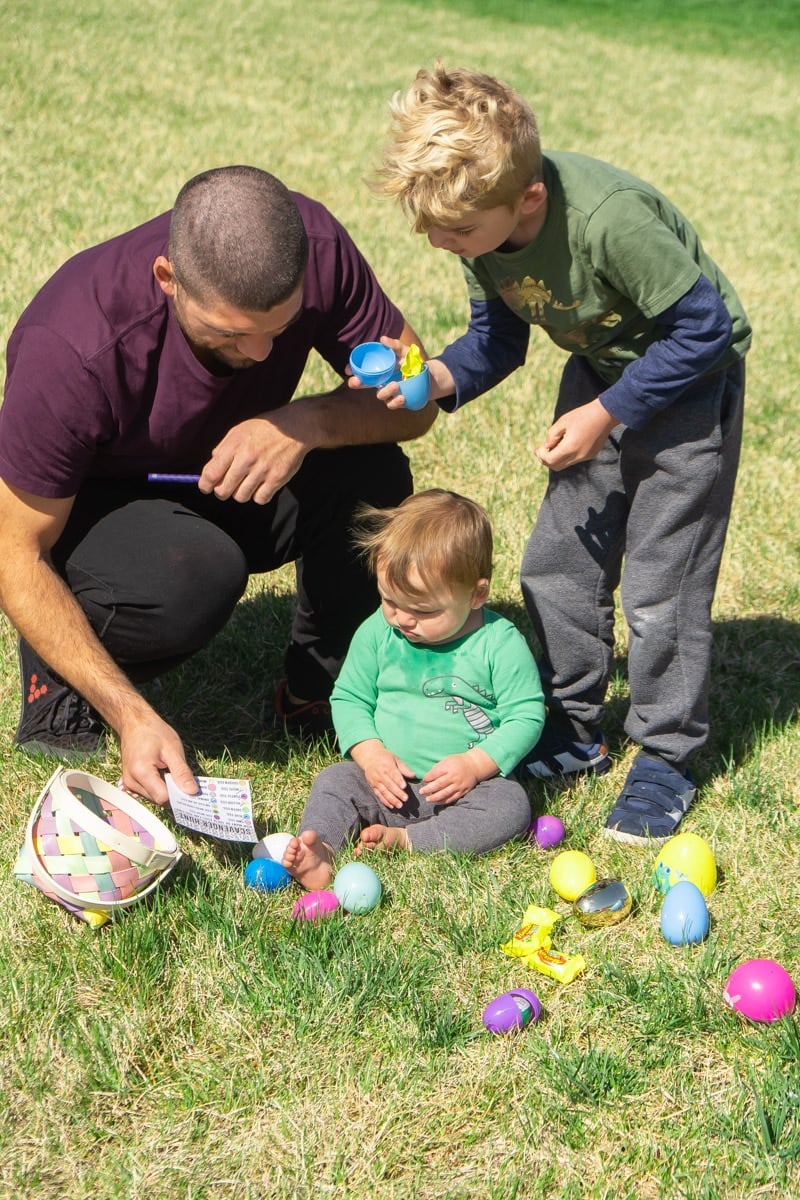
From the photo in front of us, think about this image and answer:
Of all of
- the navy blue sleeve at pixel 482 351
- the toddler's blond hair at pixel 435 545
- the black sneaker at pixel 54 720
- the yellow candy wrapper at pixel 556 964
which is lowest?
the black sneaker at pixel 54 720

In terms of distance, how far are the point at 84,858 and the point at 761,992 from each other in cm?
131

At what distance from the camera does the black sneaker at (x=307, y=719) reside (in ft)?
11.2

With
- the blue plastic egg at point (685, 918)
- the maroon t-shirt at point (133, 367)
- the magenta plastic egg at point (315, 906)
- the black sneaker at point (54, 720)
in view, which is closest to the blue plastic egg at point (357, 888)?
the magenta plastic egg at point (315, 906)

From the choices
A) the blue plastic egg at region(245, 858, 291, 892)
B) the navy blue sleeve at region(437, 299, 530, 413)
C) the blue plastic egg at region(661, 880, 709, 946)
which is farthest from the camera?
the navy blue sleeve at region(437, 299, 530, 413)

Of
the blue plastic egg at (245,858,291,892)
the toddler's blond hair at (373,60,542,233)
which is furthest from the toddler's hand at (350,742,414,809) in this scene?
the toddler's blond hair at (373,60,542,233)

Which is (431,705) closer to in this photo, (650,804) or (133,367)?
(650,804)

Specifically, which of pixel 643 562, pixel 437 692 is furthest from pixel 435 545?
pixel 643 562

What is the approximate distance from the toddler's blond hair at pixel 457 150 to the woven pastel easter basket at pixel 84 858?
1.37 metres

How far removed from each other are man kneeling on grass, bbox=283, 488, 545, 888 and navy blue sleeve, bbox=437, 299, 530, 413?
273 millimetres

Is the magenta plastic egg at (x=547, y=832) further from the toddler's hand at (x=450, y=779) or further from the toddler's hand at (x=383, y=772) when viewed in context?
the toddler's hand at (x=383, y=772)

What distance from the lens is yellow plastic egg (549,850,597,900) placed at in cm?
275

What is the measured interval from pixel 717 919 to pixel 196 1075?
115cm

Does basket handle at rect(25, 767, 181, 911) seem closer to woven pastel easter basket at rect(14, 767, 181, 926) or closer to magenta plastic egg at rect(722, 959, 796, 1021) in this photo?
woven pastel easter basket at rect(14, 767, 181, 926)

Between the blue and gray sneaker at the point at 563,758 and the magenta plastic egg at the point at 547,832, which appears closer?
the magenta plastic egg at the point at 547,832
